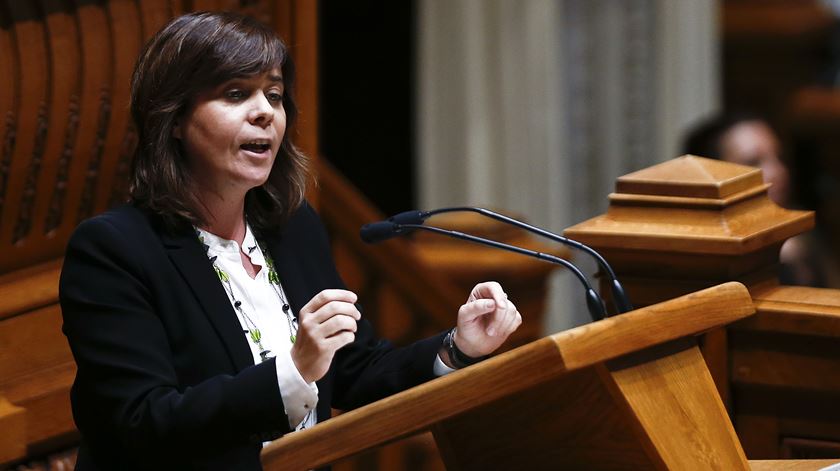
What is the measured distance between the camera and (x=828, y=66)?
8445mm

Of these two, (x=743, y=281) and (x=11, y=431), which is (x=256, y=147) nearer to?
(x=11, y=431)

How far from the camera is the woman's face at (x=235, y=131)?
2154mm

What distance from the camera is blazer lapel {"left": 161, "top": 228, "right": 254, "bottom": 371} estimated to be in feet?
6.98

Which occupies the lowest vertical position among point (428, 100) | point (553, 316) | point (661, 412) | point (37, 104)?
point (553, 316)

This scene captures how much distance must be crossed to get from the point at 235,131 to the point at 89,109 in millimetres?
828

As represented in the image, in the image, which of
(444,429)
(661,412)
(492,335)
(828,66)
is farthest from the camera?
(828,66)

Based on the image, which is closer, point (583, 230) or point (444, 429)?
point (444, 429)

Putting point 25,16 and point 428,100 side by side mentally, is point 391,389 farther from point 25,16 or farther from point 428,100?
point 428,100

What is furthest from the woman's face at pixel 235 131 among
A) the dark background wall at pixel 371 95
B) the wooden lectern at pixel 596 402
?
the dark background wall at pixel 371 95

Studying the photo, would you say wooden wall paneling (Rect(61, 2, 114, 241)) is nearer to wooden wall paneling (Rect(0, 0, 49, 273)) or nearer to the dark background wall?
wooden wall paneling (Rect(0, 0, 49, 273))

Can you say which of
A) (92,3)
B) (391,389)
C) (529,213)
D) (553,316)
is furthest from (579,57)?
(391,389)

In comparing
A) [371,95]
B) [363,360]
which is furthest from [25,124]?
[371,95]

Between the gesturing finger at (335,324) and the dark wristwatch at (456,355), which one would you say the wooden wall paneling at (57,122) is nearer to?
the dark wristwatch at (456,355)

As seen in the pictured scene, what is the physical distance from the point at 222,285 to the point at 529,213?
4.19m
